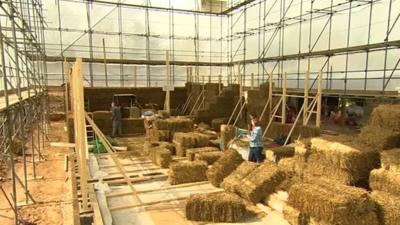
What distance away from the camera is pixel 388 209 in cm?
494

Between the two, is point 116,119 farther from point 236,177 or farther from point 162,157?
point 236,177

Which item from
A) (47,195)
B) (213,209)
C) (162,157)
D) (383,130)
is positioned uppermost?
(383,130)

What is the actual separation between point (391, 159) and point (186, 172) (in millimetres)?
4504

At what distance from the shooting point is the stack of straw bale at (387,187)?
493cm

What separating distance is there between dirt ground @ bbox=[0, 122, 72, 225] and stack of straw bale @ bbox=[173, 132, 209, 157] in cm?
358

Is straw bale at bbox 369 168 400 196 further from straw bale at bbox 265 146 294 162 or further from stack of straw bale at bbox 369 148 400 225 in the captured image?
straw bale at bbox 265 146 294 162

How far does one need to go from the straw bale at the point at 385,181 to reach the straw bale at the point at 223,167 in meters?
3.14

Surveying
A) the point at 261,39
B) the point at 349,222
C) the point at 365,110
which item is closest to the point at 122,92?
the point at 261,39

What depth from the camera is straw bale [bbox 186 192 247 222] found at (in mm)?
5883

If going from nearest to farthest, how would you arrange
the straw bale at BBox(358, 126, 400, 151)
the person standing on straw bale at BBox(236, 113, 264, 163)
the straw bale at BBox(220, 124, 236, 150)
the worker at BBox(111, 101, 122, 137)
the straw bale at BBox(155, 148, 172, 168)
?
the straw bale at BBox(358, 126, 400, 151) < the person standing on straw bale at BBox(236, 113, 264, 163) < the straw bale at BBox(155, 148, 172, 168) < the straw bale at BBox(220, 124, 236, 150) < the worker at BBox(111, 101, 122, 137)

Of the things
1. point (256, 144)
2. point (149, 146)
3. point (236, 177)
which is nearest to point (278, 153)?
point (256, 144)

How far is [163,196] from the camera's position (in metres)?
7.12

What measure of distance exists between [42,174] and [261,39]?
16.5 m

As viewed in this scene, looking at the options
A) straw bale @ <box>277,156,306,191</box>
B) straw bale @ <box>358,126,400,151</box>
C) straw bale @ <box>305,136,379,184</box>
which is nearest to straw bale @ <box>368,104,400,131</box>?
straw bale @ <box>358,126,400,151</box>
